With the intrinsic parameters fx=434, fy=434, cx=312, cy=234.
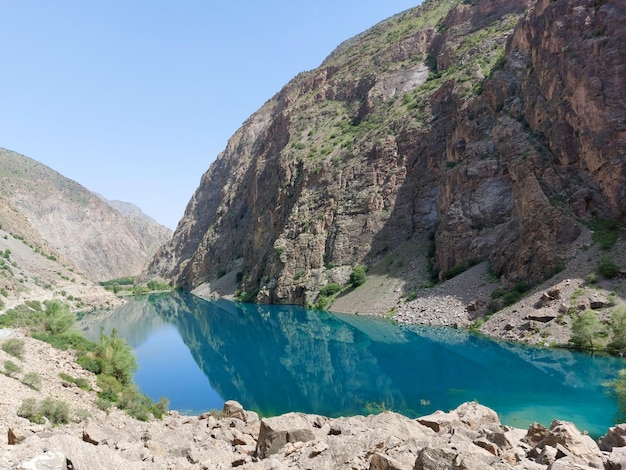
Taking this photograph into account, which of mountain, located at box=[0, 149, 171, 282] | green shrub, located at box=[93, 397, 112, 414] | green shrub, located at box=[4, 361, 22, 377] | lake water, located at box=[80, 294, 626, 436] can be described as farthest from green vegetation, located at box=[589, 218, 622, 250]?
mountain, located at box=[0, 149, 171, 282]

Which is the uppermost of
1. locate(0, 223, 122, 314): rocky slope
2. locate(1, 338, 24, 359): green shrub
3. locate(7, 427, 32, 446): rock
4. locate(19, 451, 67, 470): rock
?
locate(0, 223, 122, 314): rocky slope

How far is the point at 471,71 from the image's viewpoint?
237 feet

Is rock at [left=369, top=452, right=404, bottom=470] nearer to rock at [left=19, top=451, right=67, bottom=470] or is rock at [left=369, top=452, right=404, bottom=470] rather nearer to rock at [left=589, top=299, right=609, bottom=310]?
rock at [left=19, top=451, right=67, bottom=470]

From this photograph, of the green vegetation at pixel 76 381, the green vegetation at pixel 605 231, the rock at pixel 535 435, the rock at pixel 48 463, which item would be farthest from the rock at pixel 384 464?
the green vegetation at pixel 605 231

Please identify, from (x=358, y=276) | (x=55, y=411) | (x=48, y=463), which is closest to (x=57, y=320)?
(x=55, y=411)

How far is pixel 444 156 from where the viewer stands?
228ft

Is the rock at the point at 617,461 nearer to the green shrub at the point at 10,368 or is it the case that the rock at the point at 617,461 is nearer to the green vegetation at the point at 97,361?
the green vegetation at the point at 97,361

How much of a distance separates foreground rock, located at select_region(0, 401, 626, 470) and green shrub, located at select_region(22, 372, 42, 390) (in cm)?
465

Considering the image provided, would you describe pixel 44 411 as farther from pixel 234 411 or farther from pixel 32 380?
pixel 234 411

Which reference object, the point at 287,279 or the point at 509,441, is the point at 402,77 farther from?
the point at 509,441

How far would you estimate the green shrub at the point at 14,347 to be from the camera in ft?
72.2

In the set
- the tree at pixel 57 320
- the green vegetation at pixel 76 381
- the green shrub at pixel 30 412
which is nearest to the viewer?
the green shrub at pixel 30 412

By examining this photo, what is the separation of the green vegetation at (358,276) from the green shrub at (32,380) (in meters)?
50.6

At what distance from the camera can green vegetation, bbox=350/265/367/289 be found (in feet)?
216
